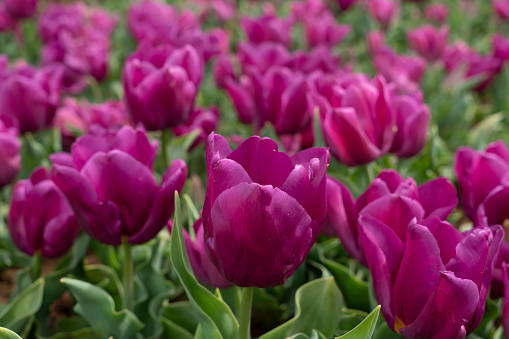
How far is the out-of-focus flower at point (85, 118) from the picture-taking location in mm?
1461

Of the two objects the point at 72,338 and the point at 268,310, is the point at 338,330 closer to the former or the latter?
the point at 268,310

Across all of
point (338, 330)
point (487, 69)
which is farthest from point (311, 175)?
point (487, 69)

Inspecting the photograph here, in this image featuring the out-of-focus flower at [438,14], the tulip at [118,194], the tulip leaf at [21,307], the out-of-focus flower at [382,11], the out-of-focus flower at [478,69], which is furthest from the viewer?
the out-of-focus flower at [438,14]

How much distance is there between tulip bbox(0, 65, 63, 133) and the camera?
55.2 inches

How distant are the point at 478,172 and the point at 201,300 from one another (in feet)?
1.56

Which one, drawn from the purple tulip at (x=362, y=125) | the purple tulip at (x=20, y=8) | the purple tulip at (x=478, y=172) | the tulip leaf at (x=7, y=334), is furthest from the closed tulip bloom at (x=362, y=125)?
the purple tulip at (x=20, y=8)

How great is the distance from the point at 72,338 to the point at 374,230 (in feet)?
2.06

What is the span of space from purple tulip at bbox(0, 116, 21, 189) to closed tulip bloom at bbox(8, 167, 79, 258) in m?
0.18

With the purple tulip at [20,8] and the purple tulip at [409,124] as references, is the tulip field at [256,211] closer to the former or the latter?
the purple tulip at [409,124]

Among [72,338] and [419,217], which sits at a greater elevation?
[419,217]

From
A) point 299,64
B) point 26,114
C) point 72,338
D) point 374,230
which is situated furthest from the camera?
point 299,64

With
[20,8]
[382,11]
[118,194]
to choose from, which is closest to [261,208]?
[118,194]

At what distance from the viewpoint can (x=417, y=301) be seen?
2.44 feet

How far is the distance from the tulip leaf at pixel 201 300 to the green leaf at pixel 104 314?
21cm
